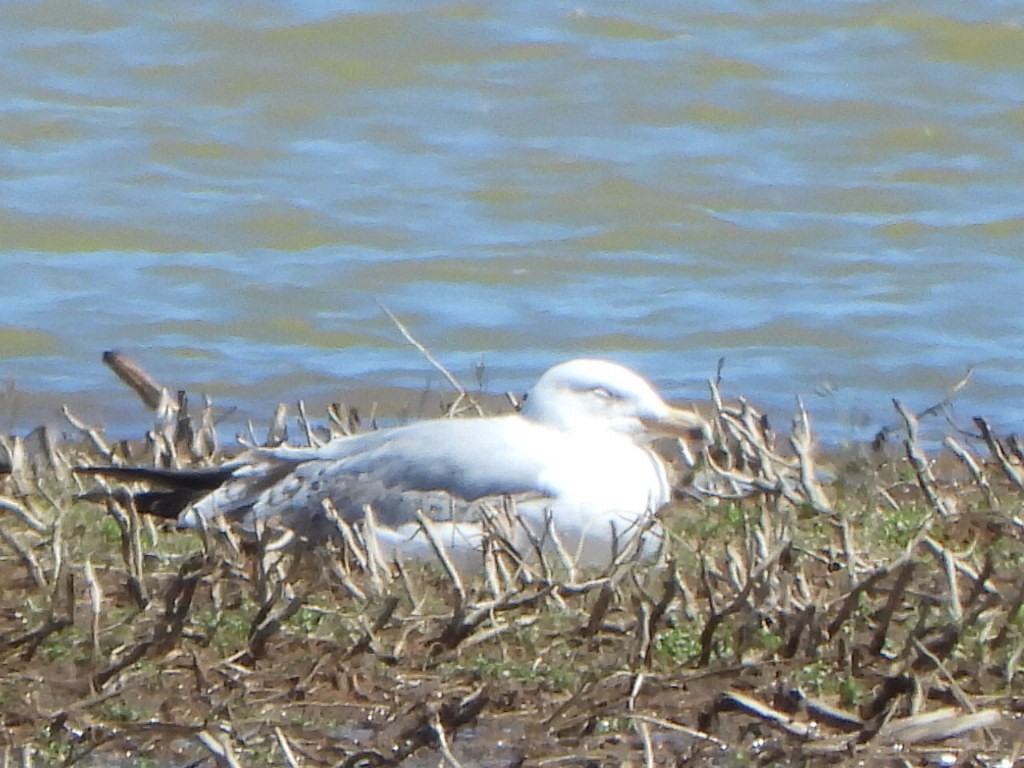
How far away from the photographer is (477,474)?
6.55 metres

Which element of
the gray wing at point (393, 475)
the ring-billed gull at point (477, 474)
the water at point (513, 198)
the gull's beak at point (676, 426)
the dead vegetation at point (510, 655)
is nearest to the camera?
the dead vegetation at point (510, 655)

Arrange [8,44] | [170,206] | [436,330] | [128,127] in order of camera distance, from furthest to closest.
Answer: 1. [8,44]
2. [128,127]
3. [170,206]
4. [436,330]

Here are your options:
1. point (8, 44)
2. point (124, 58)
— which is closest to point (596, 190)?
point (124, 58)

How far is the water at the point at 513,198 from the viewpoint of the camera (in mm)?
10891

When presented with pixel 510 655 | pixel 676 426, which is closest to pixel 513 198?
pixel 676 426

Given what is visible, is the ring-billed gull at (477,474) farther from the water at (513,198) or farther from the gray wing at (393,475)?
the water at (513,198)

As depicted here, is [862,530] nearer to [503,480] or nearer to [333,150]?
[503,480]

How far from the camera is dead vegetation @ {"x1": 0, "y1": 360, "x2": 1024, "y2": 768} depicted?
14.8 ft

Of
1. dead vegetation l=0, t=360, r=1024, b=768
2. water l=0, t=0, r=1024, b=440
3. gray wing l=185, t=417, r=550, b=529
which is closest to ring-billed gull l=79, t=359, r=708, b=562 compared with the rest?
gray wing l=185, t=417, r=550, b=529

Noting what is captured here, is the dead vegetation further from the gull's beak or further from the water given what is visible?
the water

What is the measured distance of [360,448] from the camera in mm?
6895

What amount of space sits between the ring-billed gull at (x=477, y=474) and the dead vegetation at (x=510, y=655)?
0.28 metres

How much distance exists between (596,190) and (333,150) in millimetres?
1661

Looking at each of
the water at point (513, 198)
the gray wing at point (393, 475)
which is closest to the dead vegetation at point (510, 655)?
the gray wing at point (393, 475)
